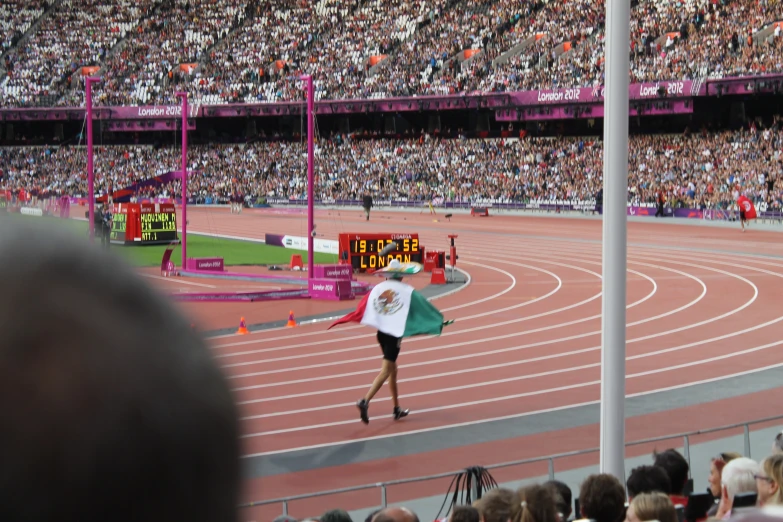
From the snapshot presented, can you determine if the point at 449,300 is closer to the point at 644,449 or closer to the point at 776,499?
the point at 644,449

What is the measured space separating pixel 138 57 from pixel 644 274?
5452 cm

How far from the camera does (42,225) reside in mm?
783

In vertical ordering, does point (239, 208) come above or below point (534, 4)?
below

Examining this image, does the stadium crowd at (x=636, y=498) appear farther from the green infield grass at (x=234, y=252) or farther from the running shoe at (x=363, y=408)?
the green infield grass at (x=234, y=252)

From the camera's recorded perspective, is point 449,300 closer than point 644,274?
Yes

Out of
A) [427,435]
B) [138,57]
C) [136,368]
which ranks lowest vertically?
[427,435]

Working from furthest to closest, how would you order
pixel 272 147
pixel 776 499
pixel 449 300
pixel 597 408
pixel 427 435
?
pixel 272 147 → pixel 449 300 → pixel 597 408 → pixel 427 435 → pixel 776 499

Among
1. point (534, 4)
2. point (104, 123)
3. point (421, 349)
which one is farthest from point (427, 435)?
point (104, 123)

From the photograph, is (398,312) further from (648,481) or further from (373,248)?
(373,248)

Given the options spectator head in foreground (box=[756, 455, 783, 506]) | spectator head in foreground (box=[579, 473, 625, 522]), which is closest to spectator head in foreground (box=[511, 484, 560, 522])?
spectator head in foreground (box=[579, 473, 625, 522])

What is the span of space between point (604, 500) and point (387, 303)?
5.86 metres

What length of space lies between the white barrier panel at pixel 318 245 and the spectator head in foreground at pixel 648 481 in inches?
957

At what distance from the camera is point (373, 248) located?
25.2 metres

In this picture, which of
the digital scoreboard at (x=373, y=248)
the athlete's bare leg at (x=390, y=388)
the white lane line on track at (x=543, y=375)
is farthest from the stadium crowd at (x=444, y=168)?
the athlete's bare leg at (x=390, y=388)
